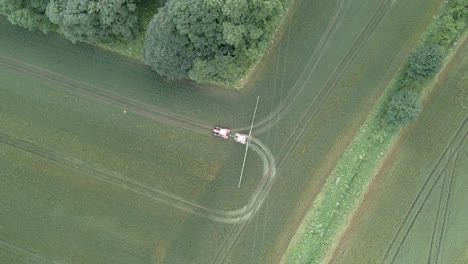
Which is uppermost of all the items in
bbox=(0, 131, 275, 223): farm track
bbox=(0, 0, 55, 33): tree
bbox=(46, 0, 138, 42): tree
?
bbox=(46, 0, 138, 42): tree

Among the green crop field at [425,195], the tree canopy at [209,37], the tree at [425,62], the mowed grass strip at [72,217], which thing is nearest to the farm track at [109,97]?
the tree canopy at [209,37]

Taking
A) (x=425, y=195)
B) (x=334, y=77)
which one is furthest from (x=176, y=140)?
(x=425, y=195)

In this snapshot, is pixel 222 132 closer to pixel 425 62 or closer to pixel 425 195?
pixel 425 62

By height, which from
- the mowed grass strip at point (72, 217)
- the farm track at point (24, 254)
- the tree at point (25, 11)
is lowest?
the farm track at point (24, 254)

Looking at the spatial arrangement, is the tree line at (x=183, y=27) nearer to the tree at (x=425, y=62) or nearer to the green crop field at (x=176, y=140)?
the green crop field at (x=176, y=140)

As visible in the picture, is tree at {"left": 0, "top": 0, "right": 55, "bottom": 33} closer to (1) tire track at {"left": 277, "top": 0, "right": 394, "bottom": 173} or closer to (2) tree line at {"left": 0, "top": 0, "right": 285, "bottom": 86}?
(2) tree line at {"left": 0, "top": 0, "right": 285, "bottom": 86}

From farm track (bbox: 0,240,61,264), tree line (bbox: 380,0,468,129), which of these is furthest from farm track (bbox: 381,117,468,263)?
farm track (bbox: 0,240,61,264)
